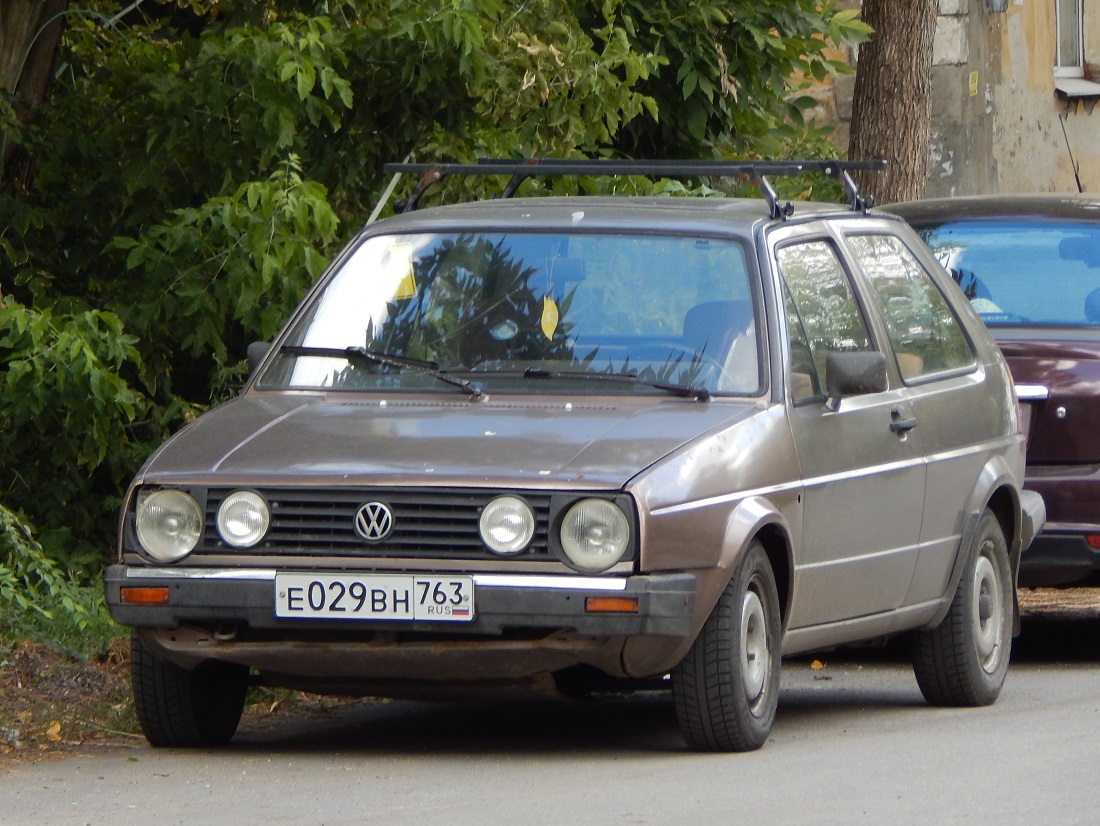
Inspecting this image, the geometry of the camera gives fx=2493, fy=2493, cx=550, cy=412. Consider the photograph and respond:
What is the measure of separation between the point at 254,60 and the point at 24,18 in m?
1.56

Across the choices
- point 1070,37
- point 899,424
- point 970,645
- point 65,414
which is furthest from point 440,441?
point 1070,37

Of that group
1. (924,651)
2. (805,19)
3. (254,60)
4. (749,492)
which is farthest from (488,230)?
(805,19)

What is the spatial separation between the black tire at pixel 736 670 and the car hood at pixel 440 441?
0.47 m

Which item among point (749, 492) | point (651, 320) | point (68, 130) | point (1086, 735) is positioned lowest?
point (1086, 735)

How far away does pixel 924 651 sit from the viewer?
8.38 metres

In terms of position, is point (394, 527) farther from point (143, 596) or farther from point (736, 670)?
point (736, 670)

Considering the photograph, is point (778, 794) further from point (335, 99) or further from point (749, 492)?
point (335, 99)

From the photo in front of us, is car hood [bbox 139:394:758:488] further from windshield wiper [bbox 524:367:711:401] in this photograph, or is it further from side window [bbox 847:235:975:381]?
side window [bbox 847:235:975:381]

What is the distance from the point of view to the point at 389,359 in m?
7.57

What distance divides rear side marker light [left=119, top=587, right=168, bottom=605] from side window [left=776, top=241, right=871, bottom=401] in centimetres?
198

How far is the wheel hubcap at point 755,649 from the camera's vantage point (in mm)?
7020

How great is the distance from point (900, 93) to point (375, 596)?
10.2 m

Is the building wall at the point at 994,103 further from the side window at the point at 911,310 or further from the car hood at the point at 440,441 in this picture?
the car hood at the point at 440,441

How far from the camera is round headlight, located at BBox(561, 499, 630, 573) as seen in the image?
6.54 metres
